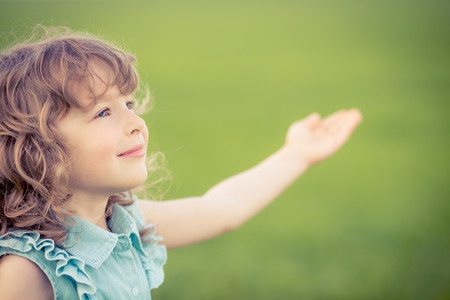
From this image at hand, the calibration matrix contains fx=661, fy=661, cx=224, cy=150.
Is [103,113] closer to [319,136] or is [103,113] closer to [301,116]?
[319,136]

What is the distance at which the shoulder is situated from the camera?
1403 millimetres

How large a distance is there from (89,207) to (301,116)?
3.61m

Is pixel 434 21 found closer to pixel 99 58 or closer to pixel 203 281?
pixel 203 281

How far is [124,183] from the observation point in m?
1.57

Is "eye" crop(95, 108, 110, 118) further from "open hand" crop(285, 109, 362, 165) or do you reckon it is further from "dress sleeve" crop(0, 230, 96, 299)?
"open hand" crop(285, 109, 362, 165)

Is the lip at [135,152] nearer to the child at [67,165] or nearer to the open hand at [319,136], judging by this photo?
the child at [67,165]

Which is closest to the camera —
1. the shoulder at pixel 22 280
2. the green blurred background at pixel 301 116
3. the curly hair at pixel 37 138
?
the shoulder at pixel 22 280

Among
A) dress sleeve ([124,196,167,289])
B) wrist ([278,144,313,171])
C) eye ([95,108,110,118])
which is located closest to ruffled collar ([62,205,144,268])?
dress sleeve ([124,196,167,289])

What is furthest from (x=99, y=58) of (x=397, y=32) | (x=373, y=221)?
(x=397, y=32)

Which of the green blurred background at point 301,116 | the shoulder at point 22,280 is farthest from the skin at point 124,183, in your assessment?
the green blurred background at point 301,116

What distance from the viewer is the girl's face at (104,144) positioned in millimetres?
1542

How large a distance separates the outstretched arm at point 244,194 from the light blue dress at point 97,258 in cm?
15

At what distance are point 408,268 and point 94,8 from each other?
4.64 metres

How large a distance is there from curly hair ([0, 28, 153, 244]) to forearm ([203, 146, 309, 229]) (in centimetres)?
62
